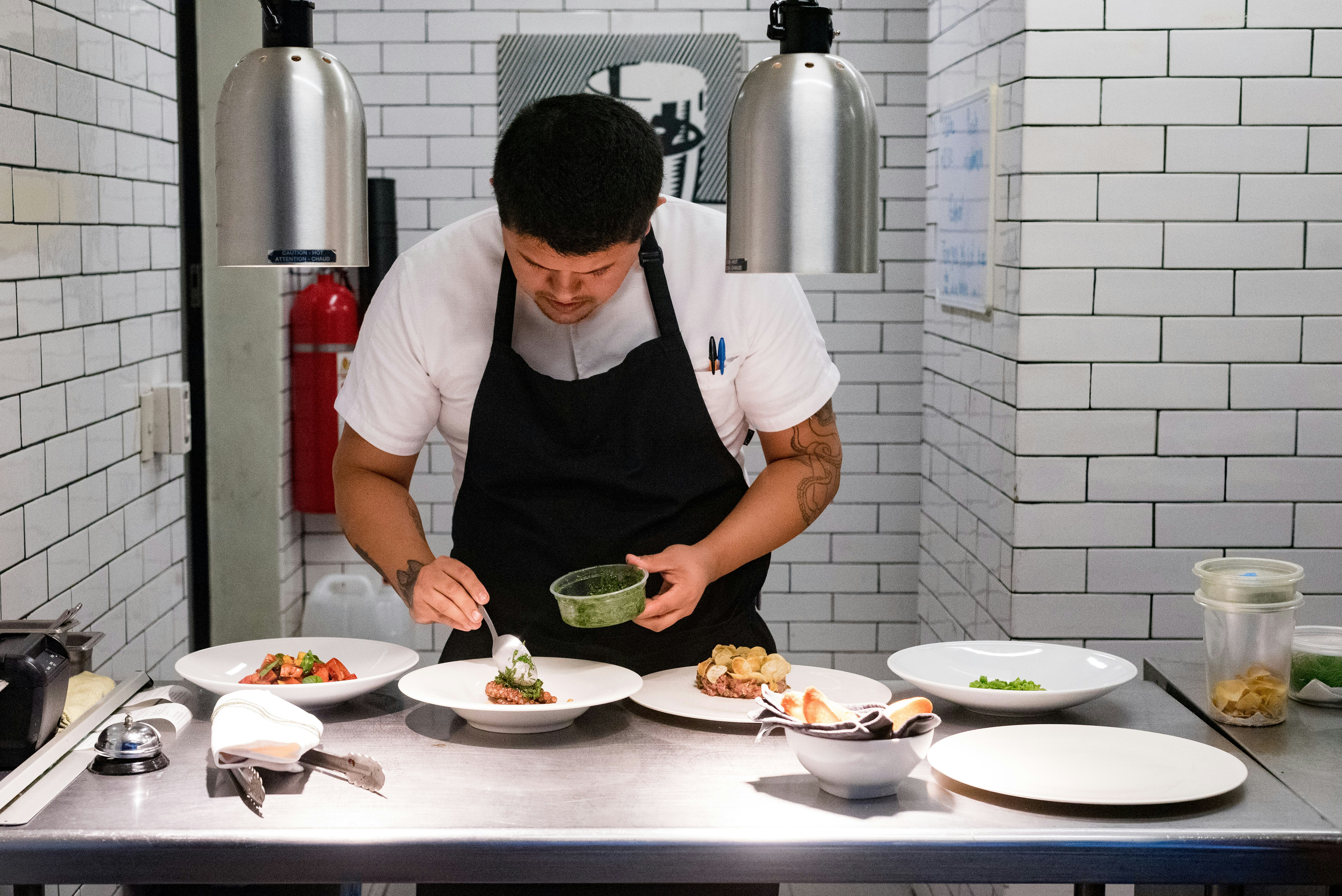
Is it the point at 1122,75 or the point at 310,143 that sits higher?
the point at 1122,75

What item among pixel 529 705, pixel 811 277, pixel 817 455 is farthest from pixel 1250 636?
pixel 811 277

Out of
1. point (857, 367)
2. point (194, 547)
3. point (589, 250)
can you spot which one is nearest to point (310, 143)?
point (589, 250)

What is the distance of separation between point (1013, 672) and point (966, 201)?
1.66 m

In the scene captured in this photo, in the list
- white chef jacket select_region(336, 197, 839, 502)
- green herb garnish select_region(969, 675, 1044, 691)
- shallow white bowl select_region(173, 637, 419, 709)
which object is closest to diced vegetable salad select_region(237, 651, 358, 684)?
shallow white bowl select_region(173, 637, 419, 709)

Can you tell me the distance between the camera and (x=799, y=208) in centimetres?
154

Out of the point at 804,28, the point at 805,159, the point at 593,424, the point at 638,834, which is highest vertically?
the point at 804,28

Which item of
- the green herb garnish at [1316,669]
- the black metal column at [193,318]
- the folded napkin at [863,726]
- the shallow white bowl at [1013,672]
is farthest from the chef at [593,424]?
the black metal column at [193,318]

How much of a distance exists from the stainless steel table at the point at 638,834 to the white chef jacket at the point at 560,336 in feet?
2.89

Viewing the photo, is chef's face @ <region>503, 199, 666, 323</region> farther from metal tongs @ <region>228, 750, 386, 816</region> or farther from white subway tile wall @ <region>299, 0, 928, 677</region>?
white subway tile wall @ <region>299, 0, 928, 677</region>

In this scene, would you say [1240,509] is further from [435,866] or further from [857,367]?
[435,866]

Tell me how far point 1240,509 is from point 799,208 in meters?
1.76

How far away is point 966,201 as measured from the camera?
11.1 feet

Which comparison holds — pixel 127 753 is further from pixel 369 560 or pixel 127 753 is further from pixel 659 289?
pixel 659 289

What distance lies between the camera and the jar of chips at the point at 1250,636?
184cm
